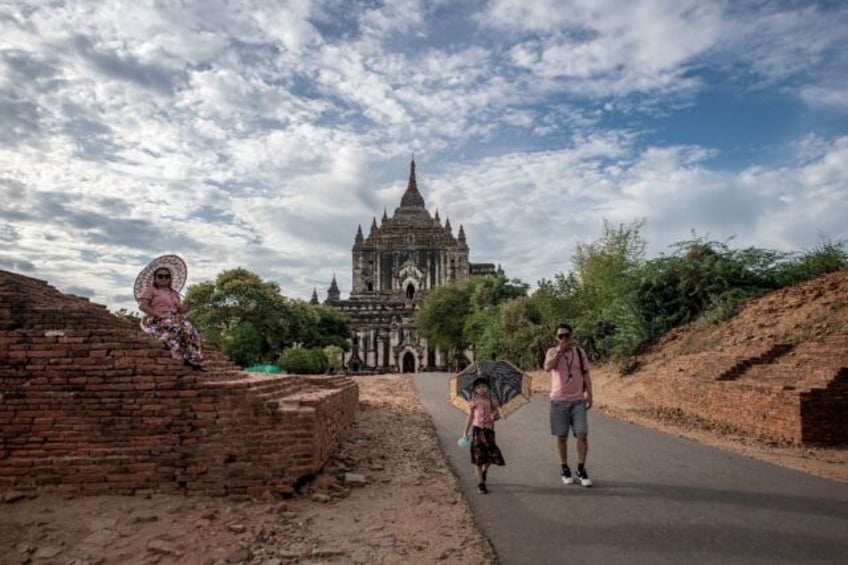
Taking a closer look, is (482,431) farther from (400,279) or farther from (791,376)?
(400,279)

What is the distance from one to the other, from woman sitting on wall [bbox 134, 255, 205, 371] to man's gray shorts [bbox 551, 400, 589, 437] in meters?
4.13

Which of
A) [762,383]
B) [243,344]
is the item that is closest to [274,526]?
[762,383]

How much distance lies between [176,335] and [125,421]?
110cm

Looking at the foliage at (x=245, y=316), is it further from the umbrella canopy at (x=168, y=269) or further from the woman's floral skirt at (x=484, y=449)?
the woman's floral skirt at (x=484, y=449)

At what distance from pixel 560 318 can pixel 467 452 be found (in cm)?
1795

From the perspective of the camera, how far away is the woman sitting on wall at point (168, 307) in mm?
6875

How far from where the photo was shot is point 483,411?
682cm

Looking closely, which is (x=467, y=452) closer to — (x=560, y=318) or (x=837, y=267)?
(x=837, y=267)

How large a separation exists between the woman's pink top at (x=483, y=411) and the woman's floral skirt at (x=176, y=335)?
10.6ft

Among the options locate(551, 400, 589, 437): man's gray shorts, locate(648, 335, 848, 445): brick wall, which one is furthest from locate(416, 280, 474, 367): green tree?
locate(551, 400, 589, 437): man's gray shorts

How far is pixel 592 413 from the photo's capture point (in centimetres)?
1347

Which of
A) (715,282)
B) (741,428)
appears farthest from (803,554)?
(715,282)

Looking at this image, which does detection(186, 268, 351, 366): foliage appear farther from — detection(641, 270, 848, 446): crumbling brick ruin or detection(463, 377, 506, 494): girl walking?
detection(463, 377, 506, 494): girl walking

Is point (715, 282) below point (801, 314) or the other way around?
the other way around
